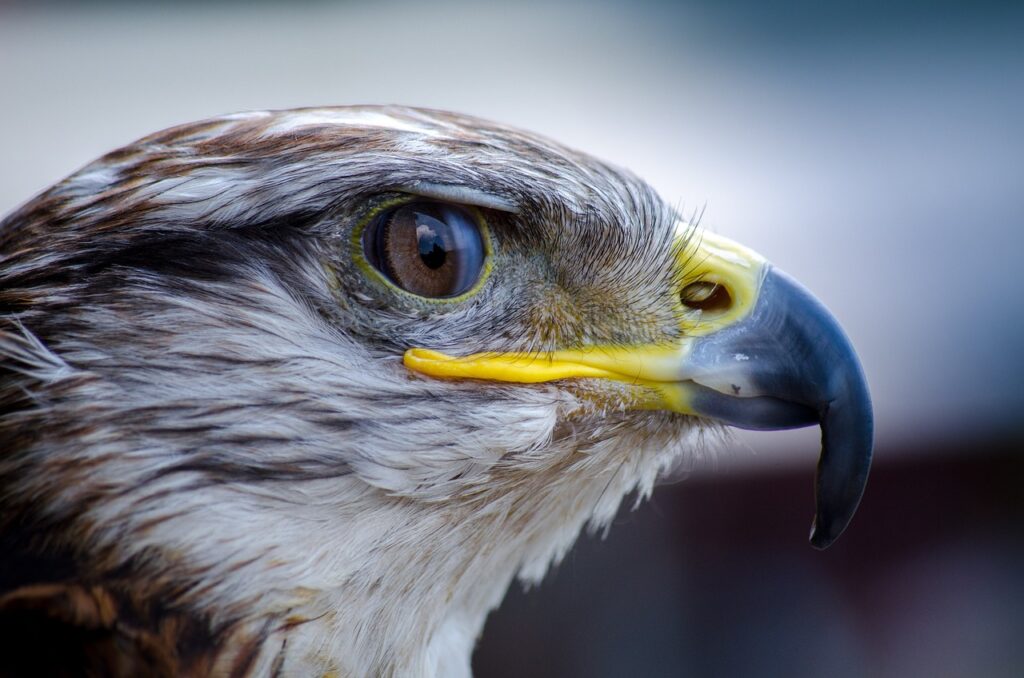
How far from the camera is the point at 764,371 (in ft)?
4.96

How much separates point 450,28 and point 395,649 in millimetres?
5358

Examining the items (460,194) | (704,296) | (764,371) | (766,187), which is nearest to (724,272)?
(704,296)

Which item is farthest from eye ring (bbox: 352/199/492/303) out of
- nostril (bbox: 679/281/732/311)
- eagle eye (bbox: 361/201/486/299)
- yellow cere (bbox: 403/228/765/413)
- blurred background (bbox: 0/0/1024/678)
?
blurred background (bbox: 0/0/1024/678)

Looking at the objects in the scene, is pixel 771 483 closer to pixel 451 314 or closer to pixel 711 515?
pixel 711 515

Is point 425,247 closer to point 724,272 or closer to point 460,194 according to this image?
point 460,194

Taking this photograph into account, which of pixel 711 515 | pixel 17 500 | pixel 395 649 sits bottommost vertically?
pixel 711 515

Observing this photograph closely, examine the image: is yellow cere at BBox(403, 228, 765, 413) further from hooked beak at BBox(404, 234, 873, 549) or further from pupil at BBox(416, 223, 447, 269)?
pupil at BBox(416, 223, 447, 269)

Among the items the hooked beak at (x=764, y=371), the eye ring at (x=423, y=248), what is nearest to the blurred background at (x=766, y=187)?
the hooked beak at (x=764, y=371)

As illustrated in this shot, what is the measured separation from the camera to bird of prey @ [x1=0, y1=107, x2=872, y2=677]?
4.36 ft

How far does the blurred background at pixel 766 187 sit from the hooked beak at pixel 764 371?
1.38 metres

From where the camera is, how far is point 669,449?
166 centimetres

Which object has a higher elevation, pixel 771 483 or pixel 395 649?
pixel 395 649

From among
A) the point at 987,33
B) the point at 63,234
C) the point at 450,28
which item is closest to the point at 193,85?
the point at 450,28

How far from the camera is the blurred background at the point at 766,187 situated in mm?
4145
